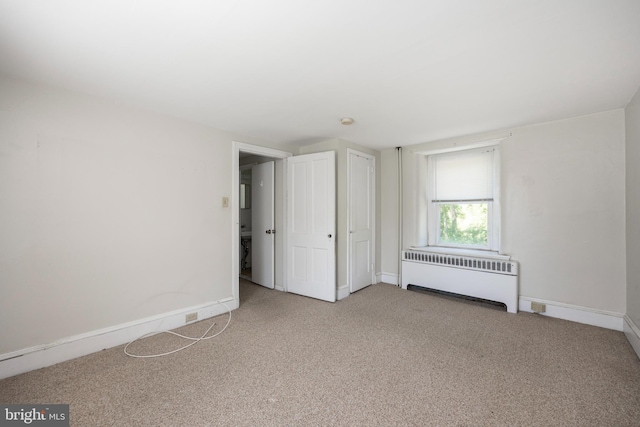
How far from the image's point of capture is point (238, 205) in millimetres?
3492

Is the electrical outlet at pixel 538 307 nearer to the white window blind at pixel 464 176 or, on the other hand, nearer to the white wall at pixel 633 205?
the white wall at pixel 633 205

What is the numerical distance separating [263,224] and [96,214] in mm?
2290

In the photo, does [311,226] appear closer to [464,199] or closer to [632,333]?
[464,199]

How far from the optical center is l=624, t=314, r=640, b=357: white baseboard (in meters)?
2.28

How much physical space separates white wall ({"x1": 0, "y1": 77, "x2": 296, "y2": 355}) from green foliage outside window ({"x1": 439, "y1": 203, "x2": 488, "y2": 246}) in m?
3.41

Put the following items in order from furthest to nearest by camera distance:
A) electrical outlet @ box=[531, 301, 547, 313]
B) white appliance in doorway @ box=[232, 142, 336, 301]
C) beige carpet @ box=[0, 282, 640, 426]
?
white appliance in doorway @ box=[232, 142, 336, 301], electrical outlet @ box=[531, 301, 547, 313], beige carpet @ box=[0, 282, 640, 426]

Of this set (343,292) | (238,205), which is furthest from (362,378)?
(238,205)

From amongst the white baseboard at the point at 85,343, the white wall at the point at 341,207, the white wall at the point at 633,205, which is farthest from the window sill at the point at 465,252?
the white baseboard at the point at 85,343

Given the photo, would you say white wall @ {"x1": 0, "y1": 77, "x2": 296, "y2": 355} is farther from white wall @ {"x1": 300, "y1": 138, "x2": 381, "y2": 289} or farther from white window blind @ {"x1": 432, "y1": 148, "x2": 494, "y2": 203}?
white window blind @ {"x1": 432, "y1": 148, "x2": 494, "y2": 203}

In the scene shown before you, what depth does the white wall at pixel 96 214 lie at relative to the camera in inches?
81.0

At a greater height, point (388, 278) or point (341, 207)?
point (341, 207)

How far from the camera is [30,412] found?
5.39ft

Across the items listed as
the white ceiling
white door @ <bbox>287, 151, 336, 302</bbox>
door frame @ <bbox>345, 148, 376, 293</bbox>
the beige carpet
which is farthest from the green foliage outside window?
white door @ <bbox>287, 151, 336, 302</bbox>

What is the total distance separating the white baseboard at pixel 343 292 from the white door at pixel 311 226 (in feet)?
0.52
